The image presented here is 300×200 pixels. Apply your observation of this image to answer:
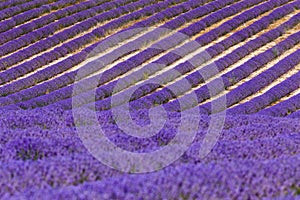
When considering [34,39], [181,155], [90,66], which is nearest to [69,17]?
[34,39]

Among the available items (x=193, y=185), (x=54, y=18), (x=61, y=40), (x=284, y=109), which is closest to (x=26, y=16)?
(x=54, y=18)

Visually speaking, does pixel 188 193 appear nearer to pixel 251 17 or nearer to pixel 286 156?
pixel 286 156

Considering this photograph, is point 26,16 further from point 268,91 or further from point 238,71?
point 268,91

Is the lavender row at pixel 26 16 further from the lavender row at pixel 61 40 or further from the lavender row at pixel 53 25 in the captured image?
the lavender row at pixel 61 40

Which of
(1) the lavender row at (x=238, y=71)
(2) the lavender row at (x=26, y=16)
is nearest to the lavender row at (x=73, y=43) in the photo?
(2) the lavender row at (x=26, y=16)

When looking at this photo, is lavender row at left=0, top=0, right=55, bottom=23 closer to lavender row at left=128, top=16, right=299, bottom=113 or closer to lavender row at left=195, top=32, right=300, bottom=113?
lavender row at left=128, top=16, right=299, bottom=113

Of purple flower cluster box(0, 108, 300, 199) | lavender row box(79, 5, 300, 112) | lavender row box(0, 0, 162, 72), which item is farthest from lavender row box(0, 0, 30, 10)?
purple flower cluster box(0, 108, 300, 199)
